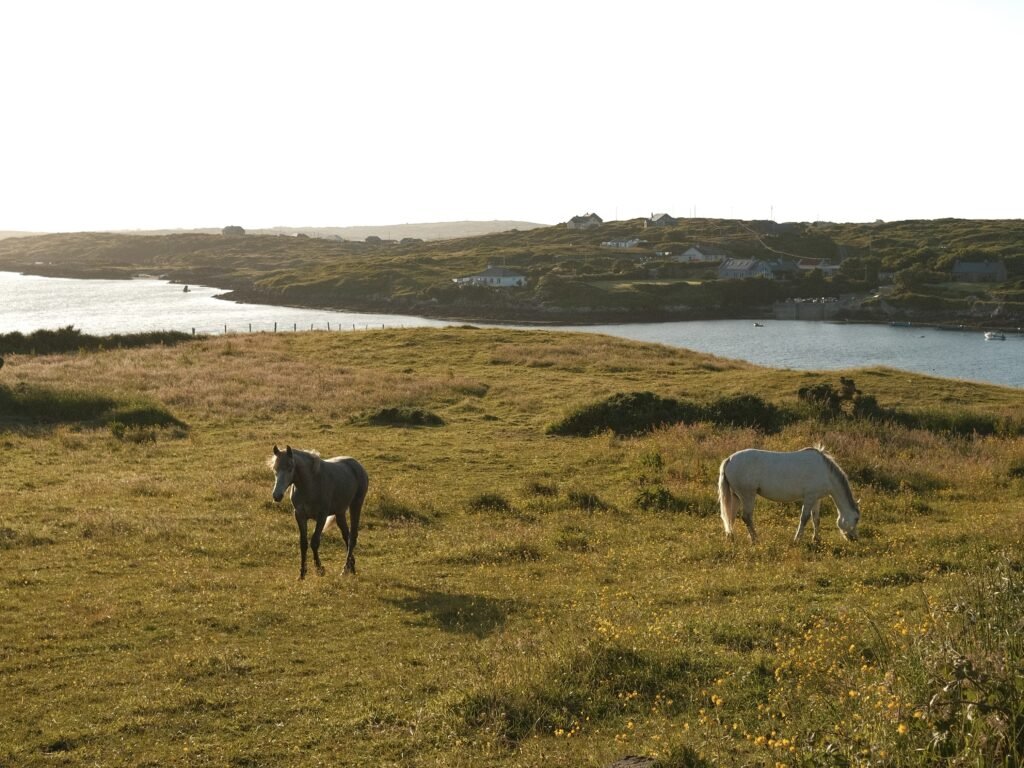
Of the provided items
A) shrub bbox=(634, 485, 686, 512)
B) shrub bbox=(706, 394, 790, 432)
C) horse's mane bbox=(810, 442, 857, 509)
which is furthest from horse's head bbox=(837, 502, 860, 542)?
shrub bbox=(706, 394, 790, 432)

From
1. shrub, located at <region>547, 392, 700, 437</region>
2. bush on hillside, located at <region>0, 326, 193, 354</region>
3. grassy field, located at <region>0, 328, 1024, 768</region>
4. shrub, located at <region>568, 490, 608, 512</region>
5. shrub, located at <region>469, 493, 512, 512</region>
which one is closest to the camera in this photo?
grassy field, located at <region>0, 328, 1024, 768</region>

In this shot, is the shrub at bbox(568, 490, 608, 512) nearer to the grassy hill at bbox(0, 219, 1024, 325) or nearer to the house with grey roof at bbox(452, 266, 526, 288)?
the grassy hill at bbox(0, 219, 1024, 325)

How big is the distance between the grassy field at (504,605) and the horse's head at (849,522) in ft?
1.26

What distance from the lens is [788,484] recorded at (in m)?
18.9

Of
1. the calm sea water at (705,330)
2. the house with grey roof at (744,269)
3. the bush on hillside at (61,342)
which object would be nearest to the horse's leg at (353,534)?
the bush on hillside at (61,342)

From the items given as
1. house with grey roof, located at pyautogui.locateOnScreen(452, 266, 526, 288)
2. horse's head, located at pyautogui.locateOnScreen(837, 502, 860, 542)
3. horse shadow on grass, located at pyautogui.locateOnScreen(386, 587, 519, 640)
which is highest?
house with grey roof, located at pyautogui.locateOnScreen(452, 266, 526, 288)

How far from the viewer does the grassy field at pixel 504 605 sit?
28.4 feet

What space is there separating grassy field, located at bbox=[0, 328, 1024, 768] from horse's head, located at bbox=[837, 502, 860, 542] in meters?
0.38

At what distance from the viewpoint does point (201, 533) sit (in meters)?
19.0

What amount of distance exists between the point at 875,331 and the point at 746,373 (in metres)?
88.8

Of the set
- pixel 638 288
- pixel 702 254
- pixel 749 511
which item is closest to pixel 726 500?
pixel 749 511

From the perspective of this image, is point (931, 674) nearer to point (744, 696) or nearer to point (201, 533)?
point (744, 696)

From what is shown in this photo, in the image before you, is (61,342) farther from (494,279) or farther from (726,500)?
(494,279)

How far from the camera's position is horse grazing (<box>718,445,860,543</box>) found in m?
18.7
